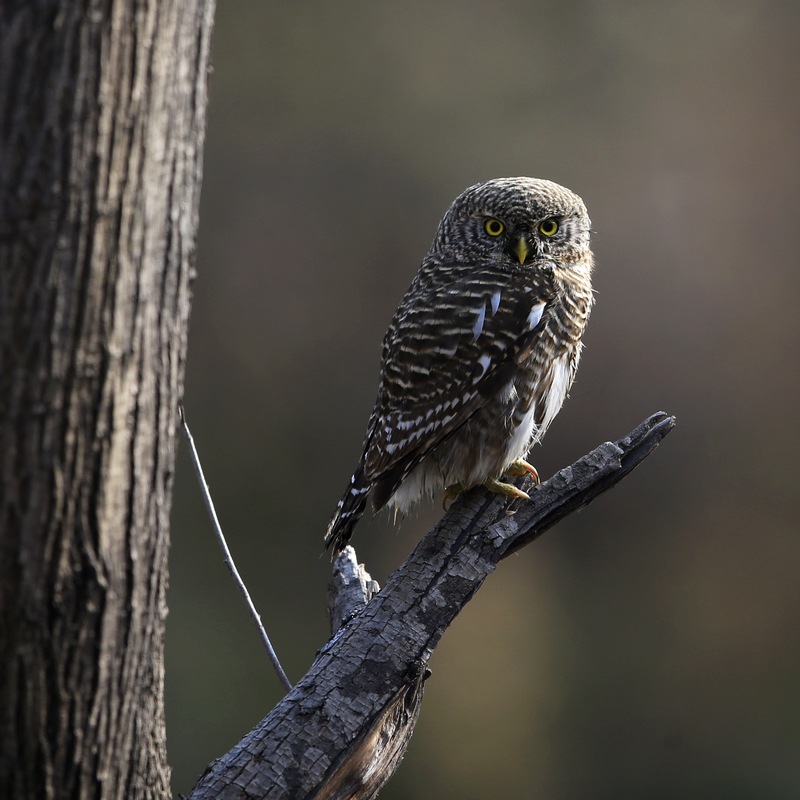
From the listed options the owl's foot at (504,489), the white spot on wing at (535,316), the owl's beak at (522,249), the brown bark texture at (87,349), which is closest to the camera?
→ the brown bark texture at (87,349)

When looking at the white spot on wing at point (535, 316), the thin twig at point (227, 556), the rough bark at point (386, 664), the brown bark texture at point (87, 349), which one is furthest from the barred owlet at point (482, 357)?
the brown bark texture at point (87, 349)

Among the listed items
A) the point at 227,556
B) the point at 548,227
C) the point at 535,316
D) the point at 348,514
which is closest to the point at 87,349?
the point at 227,556

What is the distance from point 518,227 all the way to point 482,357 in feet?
1.77

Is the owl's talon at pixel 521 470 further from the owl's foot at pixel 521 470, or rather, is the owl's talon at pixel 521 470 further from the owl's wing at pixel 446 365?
the owl's wing at pixel 446 365

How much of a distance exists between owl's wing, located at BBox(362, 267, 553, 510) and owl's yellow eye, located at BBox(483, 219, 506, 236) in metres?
0.27

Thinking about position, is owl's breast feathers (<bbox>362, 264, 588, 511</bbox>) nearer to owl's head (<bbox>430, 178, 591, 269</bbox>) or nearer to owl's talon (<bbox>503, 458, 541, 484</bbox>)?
owl's head (<bbox>430, 178, 591, 269</bbox>)

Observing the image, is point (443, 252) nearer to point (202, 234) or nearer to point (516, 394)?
point (516, 394)

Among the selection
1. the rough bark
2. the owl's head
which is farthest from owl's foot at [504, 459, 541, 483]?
the owl's head

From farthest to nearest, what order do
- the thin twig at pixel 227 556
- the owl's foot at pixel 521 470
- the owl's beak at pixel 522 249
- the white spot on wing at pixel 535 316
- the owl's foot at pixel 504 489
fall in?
the owl's foot at pixel 521 470 → the owl's beak at pixel 522 249 → the white spot on wing at pixel 535 316 → the owl's foot at pixel 504 489 → the thin twig at pixel 227 556

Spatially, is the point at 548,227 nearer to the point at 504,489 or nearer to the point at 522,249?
the point at 522,249

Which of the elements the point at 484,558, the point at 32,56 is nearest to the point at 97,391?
the point at 32,56

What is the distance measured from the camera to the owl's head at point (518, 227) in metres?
2.88

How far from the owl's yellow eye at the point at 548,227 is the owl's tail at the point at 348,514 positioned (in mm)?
1105

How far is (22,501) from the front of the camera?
1.28m
